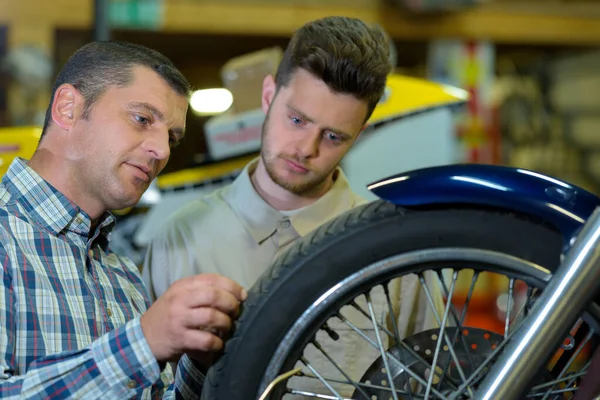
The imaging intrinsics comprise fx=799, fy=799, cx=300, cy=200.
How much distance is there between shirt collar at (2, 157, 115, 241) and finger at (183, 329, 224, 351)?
251mm

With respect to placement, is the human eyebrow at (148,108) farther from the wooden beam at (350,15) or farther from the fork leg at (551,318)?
the wooden beam at (350,15)

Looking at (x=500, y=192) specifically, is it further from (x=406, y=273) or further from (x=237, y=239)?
(x=237, y=239)

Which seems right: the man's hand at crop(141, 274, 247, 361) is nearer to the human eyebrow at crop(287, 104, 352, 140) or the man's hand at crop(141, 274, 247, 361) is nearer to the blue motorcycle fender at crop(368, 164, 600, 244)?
the blue motorcycle fender at crop(368, 164, 600, 244)

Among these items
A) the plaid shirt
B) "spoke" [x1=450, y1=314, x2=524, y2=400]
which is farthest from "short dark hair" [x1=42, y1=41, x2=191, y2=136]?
"spoke" [x1=450, y1=314, x2=524, y2=400]

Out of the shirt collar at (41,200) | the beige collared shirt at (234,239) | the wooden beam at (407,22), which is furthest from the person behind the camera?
the wooden beam at (407,22)

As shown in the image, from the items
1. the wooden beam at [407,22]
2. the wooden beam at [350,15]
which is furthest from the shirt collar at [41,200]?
the wooden beam at [407,22]

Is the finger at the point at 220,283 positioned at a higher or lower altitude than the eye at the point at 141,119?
lower

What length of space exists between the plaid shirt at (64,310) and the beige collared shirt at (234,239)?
247mm

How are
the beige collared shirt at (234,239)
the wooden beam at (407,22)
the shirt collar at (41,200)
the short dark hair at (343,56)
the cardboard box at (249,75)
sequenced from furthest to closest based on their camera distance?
the wooden beam at (407,22)
the cardboard box at (249,75)
the beige collared shirt at (234,239)
the short dark hair at (343,56)
the shirt collar at (41,200)

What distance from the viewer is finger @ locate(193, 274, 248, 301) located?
0.81 metres

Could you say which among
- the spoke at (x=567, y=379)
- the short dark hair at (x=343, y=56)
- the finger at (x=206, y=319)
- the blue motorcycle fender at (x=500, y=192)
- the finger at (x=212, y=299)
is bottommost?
the spoke at (x=567, y=379)

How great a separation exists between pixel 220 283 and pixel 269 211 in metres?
0.52

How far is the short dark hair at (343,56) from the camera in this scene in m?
1.22

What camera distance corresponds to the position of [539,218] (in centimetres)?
82
